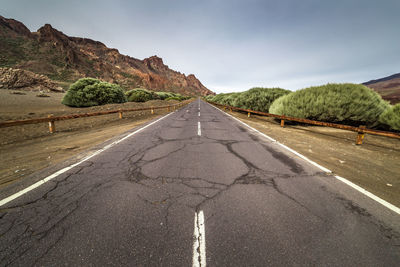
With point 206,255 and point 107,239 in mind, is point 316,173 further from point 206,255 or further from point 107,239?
point 107,239

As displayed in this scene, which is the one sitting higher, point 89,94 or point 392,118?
point 89,94

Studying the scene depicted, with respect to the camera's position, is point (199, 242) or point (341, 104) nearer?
point (199, 242)

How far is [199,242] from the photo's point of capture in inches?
71.5

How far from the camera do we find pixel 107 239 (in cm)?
186

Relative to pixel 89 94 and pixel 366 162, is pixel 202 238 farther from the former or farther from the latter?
pixel 89 94

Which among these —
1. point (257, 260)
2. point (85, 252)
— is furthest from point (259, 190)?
point (85, 252)

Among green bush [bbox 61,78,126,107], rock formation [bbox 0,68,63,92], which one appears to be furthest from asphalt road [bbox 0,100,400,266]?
rock formation [bbox 0,68,63,92]

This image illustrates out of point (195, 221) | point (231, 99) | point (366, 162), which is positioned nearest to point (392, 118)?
point (366, 162)

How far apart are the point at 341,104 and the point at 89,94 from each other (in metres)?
23.0

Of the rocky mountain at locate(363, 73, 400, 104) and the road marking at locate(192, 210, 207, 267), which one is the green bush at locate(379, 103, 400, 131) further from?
the road marking at locate(192, 210, 207, 267)

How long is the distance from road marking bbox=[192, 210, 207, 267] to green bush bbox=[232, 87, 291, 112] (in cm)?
1674

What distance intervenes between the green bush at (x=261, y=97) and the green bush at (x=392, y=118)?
8.72 meters

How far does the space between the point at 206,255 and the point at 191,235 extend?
1.02 ft

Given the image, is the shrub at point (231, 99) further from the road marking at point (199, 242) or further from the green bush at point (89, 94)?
the road marking at point (199, 242)
